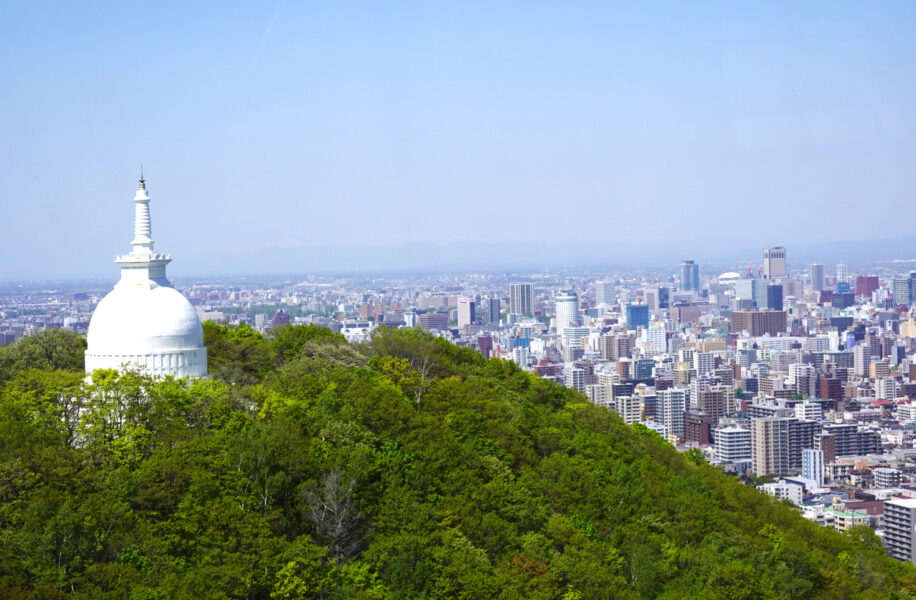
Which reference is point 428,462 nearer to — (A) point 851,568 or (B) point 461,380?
(B) point 461,380

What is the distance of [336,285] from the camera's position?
127000 mm

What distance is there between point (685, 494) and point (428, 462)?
426cm

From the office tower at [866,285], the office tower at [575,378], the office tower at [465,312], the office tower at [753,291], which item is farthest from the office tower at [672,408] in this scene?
the office tower at [866,285]

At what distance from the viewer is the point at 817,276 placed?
A: 11912 cm

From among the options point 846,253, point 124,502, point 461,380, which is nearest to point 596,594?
point 124,502

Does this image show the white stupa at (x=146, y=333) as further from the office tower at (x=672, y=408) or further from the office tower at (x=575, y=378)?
the office tower at (x=575, y=378)

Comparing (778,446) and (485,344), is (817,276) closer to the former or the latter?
(485,344)

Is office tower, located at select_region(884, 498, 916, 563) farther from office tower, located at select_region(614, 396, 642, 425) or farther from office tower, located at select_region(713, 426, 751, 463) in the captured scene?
office tower, located at select_region(614, 396, 642, 425)

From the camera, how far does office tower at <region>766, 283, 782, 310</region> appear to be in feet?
348

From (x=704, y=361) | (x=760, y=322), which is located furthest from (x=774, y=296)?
(x=704, y=361)

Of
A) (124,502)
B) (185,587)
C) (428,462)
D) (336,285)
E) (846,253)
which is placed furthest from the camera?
(336,285)

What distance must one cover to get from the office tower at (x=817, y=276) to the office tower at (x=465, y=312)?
33886mm

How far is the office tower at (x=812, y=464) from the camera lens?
141ft

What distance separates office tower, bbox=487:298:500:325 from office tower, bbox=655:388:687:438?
48.5 m
